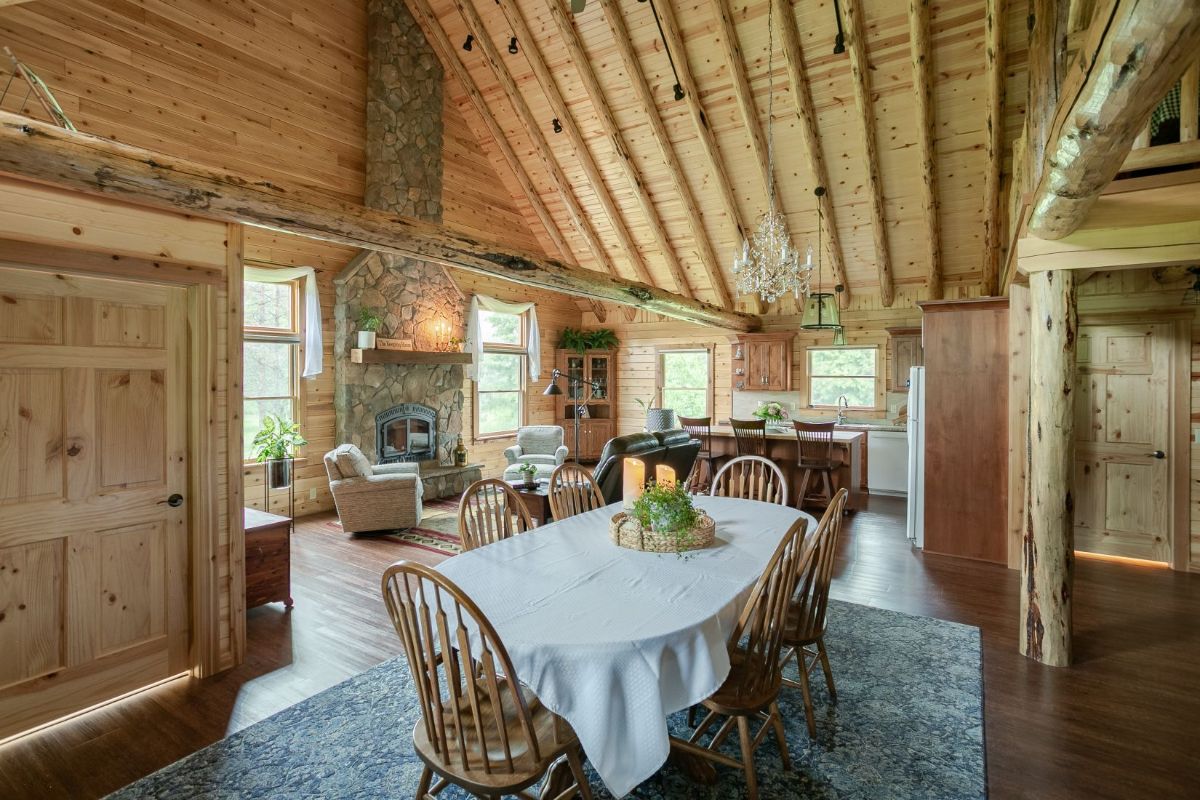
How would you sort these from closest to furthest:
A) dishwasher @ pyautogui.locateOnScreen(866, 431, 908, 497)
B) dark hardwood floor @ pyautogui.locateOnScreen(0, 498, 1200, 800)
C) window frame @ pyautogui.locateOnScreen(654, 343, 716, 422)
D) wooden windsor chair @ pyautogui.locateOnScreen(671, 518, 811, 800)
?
1. wooden windsor chair @ pyautogui.locateOnScreen(671, 518, 811, 800)
2. dark hardwood floor @ pyautogui.locateOnScreen(0, 498, 1200, 800)
3. dishwasher @ pyautogui.locateOnScreen(866, 431, 908, 497)
4. window frame @ pyautogui.locateOnScreen(654, 343, 716, 422)

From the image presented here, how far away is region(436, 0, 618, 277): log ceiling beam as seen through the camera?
663 centimetres

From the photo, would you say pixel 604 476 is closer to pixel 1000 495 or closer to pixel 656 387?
pixel 1000 495

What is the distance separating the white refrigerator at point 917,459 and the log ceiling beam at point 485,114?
5.31 m

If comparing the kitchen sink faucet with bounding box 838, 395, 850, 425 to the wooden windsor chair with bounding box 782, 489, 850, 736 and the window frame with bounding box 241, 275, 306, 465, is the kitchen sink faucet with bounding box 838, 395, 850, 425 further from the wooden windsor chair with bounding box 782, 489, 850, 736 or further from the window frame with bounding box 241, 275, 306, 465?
the window frame with bounding box 241, 275, 306, 465

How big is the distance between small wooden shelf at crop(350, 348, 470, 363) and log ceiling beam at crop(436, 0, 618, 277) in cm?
230

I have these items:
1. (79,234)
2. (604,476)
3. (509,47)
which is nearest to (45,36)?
(79,234)

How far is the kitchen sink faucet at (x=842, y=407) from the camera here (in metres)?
8.05

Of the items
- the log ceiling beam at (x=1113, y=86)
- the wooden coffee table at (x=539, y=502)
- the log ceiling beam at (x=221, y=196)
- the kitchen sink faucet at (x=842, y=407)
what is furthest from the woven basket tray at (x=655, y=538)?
the kitchen sink faucet at (x=842, y=407)

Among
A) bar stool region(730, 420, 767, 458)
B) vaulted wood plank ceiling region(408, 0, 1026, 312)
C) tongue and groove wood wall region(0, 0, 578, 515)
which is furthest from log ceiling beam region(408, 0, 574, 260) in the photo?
bar stool region(730, 420, 767, 458)

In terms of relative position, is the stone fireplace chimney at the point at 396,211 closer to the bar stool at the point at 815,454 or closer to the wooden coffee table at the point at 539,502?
the wooden coffee table at the point at 539,502

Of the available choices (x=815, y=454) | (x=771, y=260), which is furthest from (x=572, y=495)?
A: (x=815, y=454)

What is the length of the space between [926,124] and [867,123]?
20.0 inches

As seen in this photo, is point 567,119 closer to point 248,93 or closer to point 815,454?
point 248,93

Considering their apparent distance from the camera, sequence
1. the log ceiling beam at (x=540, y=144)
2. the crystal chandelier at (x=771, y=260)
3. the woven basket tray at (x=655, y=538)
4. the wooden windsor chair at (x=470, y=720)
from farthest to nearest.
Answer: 1. the log ceiling beam at (x=540, y=144)
2. the crystal chandelier at (x=771, y=260)
3. the woven basket tray at (x=655, y=538)
4. the wooden windsor chair at (x=470, y=720)
